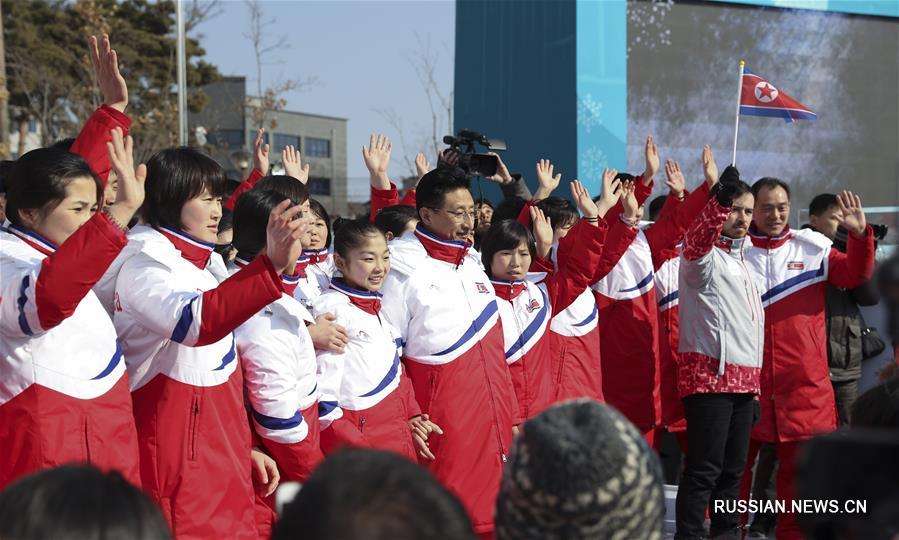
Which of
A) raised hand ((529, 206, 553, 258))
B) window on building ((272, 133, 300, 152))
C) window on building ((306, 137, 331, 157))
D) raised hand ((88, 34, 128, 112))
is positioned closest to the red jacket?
raised hand ((529, 206, 553, 258))

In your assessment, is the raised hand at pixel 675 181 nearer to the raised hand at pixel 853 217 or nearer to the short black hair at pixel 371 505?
the raised hand at pixel 853 217

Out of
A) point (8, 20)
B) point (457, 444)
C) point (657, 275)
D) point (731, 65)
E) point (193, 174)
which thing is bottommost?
point (457, 444)

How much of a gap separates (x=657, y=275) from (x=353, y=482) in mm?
5106

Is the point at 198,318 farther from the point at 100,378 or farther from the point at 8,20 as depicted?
the point at 8,20

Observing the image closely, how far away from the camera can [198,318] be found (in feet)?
9.57

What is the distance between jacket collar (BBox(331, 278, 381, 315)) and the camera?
13.0 ft

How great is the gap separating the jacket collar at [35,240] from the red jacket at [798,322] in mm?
3891

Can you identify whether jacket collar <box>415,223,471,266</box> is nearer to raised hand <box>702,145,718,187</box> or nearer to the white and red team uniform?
raised hand <box>702,145,718,187</box>

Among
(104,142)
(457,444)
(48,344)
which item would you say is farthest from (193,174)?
(457,444)

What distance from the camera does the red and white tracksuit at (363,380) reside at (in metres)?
3.75

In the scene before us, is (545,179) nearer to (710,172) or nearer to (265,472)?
(710,172)

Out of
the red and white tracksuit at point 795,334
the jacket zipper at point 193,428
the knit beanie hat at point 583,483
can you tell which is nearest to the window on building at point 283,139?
the red and white tracksuit at point 795,334

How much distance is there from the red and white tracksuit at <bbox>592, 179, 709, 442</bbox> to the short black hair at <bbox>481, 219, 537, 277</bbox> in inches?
40.2

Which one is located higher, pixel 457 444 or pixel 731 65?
pixel 731 65
